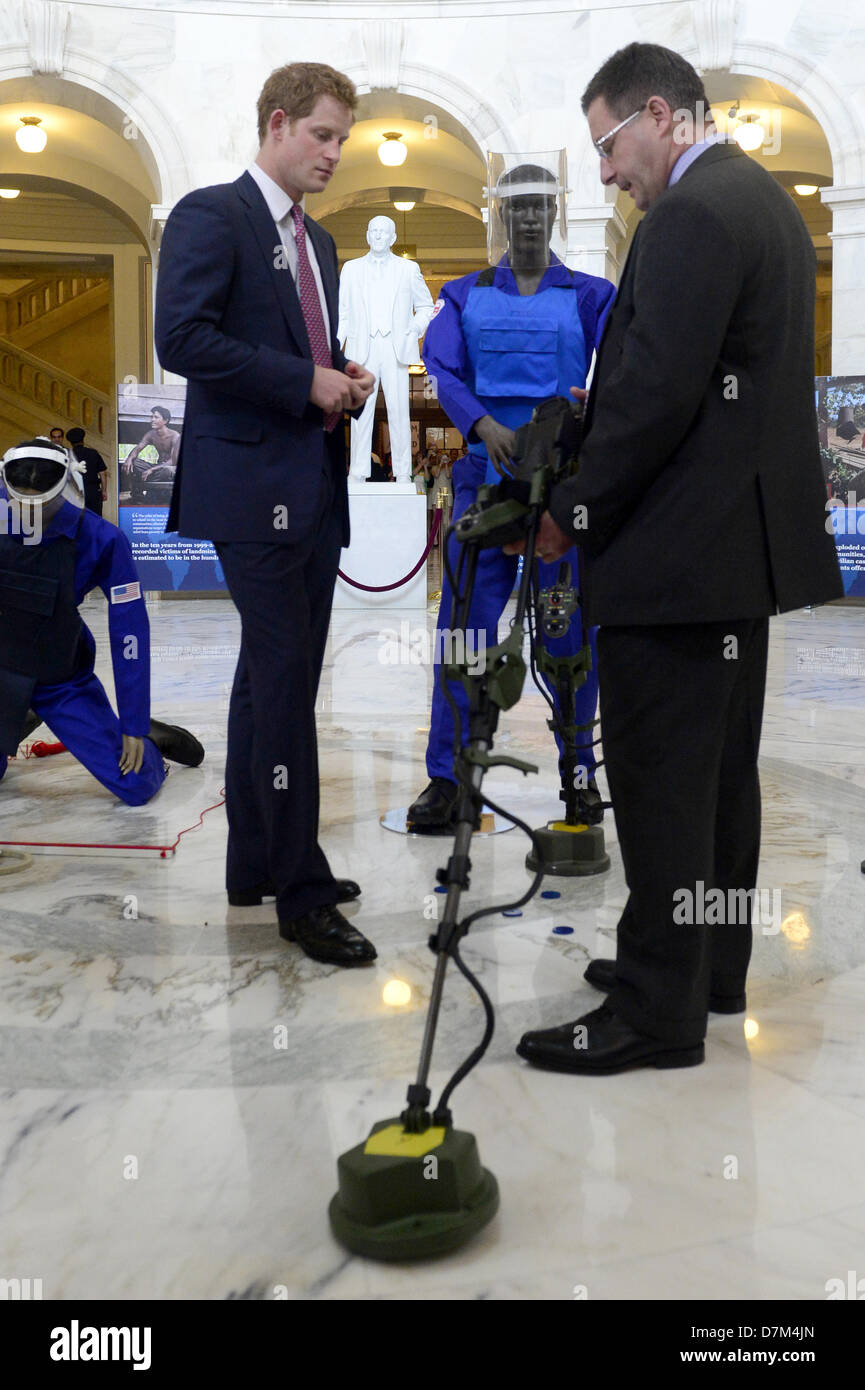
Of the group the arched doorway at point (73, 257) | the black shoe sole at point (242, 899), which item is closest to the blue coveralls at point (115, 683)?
the black shoe sole at point (242, 899)

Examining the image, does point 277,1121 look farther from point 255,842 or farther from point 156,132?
point 156,132

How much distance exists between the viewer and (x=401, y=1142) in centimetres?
173

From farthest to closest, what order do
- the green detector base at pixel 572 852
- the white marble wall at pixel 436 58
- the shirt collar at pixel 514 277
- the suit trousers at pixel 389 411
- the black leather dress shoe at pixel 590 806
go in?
the white marble wall at pixel 436 58, the suit trousers at pixel 389 411, the shirt collar at pixel 514 277, the black leather dress shoe at pixel 590 806, the green detector base at pixel 572 852

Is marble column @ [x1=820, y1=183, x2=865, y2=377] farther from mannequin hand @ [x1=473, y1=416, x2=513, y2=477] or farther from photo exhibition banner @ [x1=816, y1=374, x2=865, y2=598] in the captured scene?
mannequin hand @ [x1=473, y1=416, x2=513, y2=477]

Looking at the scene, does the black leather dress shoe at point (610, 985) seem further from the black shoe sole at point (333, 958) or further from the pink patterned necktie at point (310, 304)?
the pink patterned necktie at point (310, 304)

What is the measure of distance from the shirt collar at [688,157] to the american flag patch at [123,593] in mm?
2532

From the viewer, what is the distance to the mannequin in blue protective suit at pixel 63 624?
4133mm

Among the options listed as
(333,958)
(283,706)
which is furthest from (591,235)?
(333,958)

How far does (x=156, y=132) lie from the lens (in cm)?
1275

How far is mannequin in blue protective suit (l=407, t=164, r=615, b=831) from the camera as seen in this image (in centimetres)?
377

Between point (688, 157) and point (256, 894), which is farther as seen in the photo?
point (256, 894)

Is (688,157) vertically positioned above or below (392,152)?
below

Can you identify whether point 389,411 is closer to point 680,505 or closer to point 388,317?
point 388,317

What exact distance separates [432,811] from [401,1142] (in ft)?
6.96
